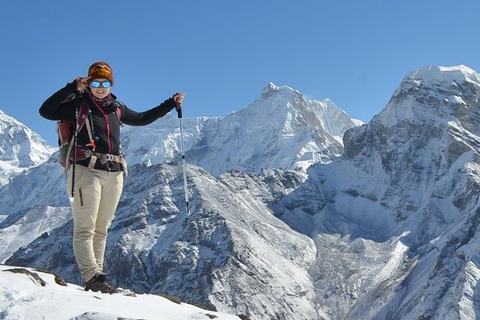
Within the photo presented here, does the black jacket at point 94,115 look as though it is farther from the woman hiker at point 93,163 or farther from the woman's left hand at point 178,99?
the woman's left hand at point 178,99

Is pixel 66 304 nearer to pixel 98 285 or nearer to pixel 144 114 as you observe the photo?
pixel 98 285

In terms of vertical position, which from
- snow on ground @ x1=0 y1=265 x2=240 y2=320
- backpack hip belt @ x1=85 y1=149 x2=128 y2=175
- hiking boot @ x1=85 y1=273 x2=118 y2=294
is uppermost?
backpack hip belt @ x1=85 y1=149 x2=128 y2=175

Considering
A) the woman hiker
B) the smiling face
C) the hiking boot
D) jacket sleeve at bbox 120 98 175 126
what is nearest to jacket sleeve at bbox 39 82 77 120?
the woman hiker

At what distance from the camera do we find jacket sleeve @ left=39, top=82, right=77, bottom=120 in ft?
49.1

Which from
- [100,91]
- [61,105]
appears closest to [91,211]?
[61,105]

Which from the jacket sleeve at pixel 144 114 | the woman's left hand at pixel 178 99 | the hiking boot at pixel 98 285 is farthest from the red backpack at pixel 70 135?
the woman's left hand at pixel 178 99

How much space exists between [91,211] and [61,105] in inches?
99.9

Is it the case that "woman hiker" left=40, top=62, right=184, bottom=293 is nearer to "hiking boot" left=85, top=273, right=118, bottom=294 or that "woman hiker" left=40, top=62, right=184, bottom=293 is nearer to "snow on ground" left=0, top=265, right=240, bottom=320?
"hiking boot" left=85, top=273, right=118, bottom=294

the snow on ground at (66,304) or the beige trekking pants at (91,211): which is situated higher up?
the beige trekking pants at (91,211)

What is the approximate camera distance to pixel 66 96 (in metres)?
15.1

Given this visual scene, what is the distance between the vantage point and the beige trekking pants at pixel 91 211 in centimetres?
1537

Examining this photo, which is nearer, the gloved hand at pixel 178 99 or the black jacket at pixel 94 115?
the black jacket at pixel 94 115

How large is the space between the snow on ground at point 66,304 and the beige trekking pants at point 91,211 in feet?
2.68

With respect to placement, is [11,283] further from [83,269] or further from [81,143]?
[81,143]
